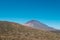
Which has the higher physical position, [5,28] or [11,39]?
[5,28]

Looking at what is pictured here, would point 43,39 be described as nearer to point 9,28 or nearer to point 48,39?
point 48,39

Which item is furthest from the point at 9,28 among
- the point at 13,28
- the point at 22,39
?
the point at 22,39

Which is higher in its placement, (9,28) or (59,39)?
(9,28)

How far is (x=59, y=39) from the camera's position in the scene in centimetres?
8506

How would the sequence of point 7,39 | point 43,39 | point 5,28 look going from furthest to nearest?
1. point 5,28
2. point 43,39
3. point 7,39

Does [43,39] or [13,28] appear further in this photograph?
[13,28]

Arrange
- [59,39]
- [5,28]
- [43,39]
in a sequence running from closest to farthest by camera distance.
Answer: [43,39], [59,39], [5,28]

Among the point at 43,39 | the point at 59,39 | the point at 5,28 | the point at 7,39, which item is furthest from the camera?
Answer: the point at 5,28

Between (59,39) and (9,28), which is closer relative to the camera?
(59,39)

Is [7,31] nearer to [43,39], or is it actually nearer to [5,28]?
[5,28]

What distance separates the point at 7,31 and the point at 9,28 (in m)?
6.07

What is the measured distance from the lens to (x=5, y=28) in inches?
3669

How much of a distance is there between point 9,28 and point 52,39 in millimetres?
25536

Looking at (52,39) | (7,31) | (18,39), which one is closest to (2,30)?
(7,31)
